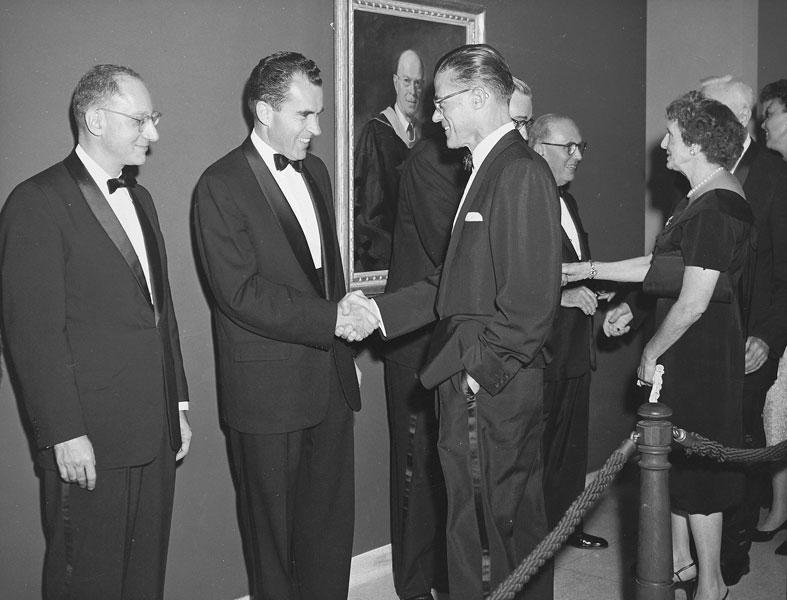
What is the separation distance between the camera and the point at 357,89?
3.94m

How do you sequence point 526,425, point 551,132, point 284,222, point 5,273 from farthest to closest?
point 551,132
point 284,222
point 526,425
point 5,273

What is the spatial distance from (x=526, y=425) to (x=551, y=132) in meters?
1.89

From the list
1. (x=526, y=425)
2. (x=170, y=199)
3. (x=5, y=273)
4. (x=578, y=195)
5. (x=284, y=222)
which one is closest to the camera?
(x=5, y=273)

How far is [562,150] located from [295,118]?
1580 mm

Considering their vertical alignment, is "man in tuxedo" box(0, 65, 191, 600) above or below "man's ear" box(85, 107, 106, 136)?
below

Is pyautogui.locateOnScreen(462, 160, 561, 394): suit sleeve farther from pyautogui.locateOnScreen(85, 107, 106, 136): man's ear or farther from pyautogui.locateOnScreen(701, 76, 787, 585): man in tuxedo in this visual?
pyautogui.locateOnScreen(701, 76, 787, 585): man in tuxedo

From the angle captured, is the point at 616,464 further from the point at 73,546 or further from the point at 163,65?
the point at 163,65

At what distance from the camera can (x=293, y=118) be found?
3.22 m

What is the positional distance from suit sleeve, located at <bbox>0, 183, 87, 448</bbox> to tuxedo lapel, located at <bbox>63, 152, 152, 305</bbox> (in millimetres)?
155

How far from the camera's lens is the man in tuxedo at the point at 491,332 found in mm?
2801

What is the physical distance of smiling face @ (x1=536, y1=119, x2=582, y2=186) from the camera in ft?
14.0

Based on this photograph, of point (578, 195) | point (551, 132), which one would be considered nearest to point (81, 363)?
point (551, 132)

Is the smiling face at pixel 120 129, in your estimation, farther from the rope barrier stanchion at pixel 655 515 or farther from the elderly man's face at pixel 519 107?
the rope barrier stanchion at pixel 655 515

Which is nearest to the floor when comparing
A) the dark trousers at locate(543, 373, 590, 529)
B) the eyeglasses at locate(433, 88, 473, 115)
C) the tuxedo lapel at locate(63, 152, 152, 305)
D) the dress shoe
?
the dress shoe
